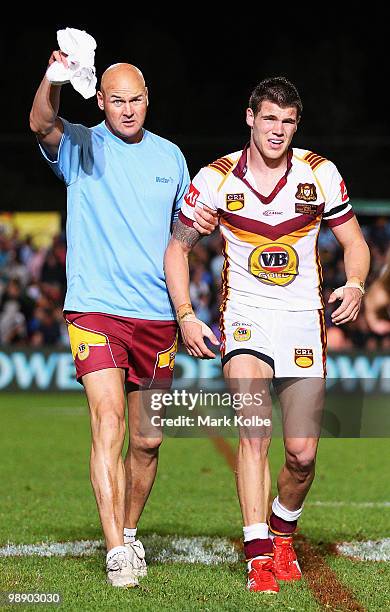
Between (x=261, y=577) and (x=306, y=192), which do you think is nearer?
(x=261, y=577)

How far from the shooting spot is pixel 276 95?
18.6 feet

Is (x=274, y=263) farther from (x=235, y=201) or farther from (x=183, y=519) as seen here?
(x=183, y=519)

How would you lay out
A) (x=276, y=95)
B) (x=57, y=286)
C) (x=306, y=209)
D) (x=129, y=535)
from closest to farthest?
1. (x=276, y=95)
2. (x=306, y=209)
3. (x=129, y=535)
4. (x=57, y=286)

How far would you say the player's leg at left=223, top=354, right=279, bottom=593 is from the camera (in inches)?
219

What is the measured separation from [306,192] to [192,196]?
559 millimetres

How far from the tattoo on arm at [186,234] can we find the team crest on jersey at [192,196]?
0.37ft

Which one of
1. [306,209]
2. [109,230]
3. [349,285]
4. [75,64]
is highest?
[75,64]

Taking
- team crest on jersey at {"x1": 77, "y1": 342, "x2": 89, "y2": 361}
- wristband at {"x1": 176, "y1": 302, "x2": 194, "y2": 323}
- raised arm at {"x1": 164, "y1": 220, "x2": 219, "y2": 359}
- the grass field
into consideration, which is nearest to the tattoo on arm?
raised arm at {"x1": 164, "y1": 220, "x2": 219, "y2": 359}

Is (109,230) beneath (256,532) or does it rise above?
above

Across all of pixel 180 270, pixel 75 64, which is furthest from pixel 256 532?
pixel 75 64

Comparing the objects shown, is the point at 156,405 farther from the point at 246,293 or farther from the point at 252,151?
the point at 252,151

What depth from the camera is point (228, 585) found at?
5.52 metres

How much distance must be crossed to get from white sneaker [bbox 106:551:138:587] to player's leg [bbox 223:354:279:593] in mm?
548

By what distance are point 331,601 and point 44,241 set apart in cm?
1781
